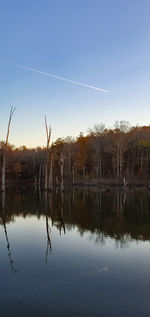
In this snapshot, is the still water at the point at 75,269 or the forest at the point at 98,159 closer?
the still water at the point at 75,269

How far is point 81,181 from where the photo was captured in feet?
180

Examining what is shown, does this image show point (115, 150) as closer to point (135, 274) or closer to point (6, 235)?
point (6, 235)

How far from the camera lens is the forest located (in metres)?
51.7

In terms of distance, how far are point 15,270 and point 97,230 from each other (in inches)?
229

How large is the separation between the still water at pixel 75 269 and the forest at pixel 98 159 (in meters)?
36.4

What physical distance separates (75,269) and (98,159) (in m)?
Result: 46.2

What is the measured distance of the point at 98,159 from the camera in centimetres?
5334

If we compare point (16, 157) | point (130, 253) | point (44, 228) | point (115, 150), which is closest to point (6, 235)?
point (44, 228)

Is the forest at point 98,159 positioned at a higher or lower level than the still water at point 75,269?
higher

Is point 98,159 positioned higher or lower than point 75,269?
higher

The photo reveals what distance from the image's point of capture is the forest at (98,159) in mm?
51656

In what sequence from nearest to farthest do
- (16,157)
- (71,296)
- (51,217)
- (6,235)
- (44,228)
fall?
1. (71,296)
2. (6,235)
3. (44,228)
4. (51,217)
5. (16,157)

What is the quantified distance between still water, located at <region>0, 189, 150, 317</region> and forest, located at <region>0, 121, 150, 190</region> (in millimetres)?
36358

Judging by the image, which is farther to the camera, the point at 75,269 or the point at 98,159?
the point at 98,159
